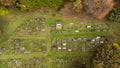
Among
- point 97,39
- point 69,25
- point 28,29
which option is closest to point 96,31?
point 97,39

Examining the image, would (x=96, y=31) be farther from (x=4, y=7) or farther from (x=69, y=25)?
(x=4, y=7)

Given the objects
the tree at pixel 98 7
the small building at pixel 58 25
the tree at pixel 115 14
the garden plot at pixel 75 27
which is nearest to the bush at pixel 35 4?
the small building at pixel 58 25

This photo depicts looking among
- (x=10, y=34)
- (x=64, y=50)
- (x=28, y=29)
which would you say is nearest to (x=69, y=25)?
(x=64, y=50)

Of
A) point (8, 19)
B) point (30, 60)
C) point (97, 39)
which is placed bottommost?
point (30, 60)

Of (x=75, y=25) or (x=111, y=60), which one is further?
(x=75, y=25)

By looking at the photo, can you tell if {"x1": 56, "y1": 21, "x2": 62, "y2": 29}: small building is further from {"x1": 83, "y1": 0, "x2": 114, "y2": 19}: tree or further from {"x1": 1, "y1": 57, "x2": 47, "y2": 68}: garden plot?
{"x1": 1, "y1": 57, "x2": 47, "y2": 68}: garden plot

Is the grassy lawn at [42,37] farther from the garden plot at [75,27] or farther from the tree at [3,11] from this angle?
the tree at [3,11]

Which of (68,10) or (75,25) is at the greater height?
(68,10)
